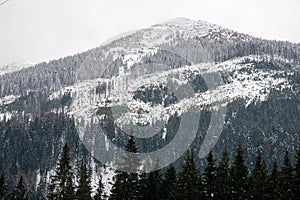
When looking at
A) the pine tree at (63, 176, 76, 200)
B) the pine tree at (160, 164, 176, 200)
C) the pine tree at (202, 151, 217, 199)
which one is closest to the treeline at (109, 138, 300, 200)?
the pine tree at (202, 151, 217, 199)

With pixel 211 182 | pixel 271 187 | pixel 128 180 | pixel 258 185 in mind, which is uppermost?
pixel 128 180

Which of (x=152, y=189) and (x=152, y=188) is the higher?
(x=152, y=188)

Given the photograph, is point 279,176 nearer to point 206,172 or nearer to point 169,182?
point 206,172

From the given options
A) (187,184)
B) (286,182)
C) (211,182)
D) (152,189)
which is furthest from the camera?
(152,189)

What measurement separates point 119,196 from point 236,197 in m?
12.9

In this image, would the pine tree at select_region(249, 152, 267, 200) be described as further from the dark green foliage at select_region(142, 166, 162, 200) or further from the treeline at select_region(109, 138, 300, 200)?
the dark green foliage at select_region(142, 166, 162, 200)

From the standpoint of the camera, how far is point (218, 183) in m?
52.6

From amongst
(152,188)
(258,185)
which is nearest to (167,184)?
(152,188)

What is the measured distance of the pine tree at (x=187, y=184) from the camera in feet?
165

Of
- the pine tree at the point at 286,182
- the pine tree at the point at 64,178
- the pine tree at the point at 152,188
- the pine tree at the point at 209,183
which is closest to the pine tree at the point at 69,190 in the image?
the pine tree at the point at 64,178

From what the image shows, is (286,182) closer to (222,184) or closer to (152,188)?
(222,184)

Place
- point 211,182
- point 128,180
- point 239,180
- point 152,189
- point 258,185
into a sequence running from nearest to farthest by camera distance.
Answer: point 258,185 → point 239,180 → point 211,182 → point 128,180 → point 152,189

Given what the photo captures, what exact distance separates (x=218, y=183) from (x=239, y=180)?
245 cm

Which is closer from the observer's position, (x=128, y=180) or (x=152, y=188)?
(x=128, y=180)
